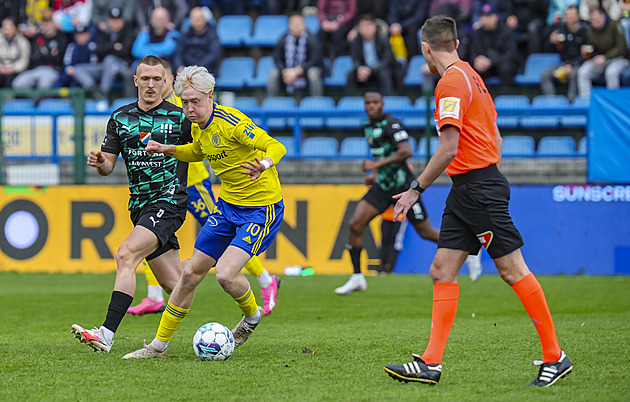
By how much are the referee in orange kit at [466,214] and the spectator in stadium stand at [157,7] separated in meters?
12.7

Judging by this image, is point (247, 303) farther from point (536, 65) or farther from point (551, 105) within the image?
point (536, 65)

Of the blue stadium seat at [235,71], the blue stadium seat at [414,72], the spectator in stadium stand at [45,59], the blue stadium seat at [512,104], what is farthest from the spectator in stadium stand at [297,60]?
the spectator in stadium stand at [45,59]

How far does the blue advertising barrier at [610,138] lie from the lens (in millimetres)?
12023

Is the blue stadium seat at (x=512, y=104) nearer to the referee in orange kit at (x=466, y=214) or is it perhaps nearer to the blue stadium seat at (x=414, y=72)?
the blue stadium seat at (x=414, y=72)

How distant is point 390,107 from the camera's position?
43.4 ft

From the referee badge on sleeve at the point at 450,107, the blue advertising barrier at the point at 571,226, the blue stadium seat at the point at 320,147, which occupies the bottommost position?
the blue advertising barrier at the point at 571,226

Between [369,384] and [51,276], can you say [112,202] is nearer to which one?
[51,276]

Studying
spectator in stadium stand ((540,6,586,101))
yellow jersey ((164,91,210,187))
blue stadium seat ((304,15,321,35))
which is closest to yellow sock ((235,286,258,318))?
yellow jersey ((164,91,210,187))

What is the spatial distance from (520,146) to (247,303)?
7.85m

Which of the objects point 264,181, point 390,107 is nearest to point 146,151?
point 264,181

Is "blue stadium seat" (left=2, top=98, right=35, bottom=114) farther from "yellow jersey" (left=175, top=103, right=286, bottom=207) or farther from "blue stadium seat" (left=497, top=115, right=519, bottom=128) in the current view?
"yellow jersey" (left=175, top=103, right=286, bottom=207)

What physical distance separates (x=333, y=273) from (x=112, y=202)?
3.57 metres

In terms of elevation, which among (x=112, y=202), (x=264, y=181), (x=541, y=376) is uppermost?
(x=264, y=181)

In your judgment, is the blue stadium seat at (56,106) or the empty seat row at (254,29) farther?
the empty seat row at (254,29)
